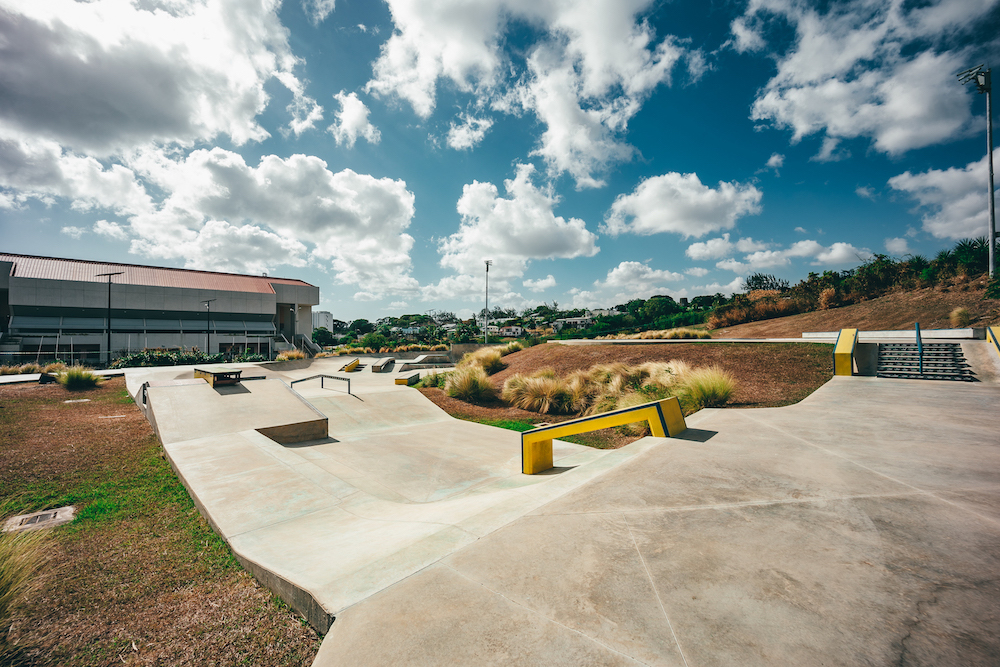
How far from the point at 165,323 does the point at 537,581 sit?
1781 inches

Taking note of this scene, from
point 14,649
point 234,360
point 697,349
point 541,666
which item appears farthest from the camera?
point 234,360

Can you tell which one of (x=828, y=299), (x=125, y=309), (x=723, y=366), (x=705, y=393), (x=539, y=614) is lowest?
(x=539, y=614)

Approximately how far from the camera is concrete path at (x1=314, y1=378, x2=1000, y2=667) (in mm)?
1774

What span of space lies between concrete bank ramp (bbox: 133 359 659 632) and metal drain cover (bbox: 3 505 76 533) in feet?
3.29

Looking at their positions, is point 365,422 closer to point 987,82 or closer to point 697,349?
point 697,349

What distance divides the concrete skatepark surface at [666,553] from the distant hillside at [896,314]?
1521cm

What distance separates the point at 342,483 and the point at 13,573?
279 cm

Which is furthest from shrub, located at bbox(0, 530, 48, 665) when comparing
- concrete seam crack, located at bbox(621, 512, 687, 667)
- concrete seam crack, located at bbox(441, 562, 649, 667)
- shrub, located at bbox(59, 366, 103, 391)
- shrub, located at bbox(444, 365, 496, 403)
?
shrub, located at bbox(59, 366, 103, 391)

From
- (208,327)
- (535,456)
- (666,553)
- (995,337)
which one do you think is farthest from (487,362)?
(208,327)

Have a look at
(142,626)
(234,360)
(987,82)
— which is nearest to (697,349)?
(142,626)

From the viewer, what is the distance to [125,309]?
3312cm

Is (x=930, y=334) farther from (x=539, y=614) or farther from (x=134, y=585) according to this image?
(x=134, y=585)

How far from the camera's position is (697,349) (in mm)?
14555

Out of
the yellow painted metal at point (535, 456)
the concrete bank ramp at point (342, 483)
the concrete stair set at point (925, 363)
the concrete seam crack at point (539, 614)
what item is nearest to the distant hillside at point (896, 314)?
the concrete stair set at point (925, 363)
